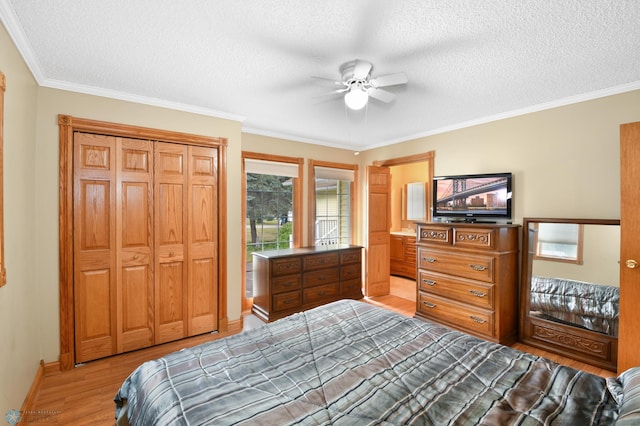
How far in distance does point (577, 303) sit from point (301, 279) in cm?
298

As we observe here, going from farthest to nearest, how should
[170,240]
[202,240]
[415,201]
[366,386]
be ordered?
[415,201], [202,240], [170,240], [366,386]

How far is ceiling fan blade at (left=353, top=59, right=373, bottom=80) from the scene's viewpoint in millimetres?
2096

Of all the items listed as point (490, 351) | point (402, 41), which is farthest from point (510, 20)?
point (490, 351)

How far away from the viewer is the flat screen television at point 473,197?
3.39 m

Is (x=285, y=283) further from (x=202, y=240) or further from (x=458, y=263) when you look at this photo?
(x=458, y=263)

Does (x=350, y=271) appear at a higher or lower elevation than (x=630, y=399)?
lower

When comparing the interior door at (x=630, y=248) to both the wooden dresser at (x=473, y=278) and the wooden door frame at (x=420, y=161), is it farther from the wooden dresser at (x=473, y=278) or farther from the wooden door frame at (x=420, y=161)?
the wooden door frame at (x=420, y=161)

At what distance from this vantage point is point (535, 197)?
3201 millimetres

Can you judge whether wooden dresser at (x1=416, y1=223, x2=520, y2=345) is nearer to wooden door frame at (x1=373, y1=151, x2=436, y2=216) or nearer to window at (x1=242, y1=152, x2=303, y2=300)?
wooden door frame at (x1=373, y1=151, x2=436, y2=216)

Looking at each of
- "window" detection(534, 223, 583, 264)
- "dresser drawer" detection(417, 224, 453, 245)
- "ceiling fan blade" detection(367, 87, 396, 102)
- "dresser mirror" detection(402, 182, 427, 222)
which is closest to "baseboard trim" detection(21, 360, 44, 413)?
"ceiling fan blade" detection(367, 87, 396, 102)

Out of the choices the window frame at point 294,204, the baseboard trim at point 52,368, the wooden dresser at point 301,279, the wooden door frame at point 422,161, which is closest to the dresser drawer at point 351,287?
the wooden dresser at point 301,279

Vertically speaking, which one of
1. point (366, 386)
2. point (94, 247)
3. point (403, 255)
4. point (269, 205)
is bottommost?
point (403, 255)

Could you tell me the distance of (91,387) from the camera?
7.84 ft

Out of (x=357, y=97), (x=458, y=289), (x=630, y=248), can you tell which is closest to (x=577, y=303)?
(x=630, y=248)
